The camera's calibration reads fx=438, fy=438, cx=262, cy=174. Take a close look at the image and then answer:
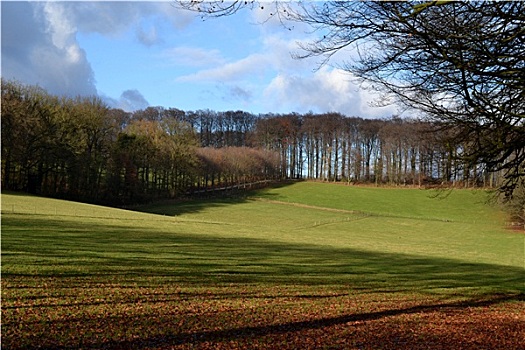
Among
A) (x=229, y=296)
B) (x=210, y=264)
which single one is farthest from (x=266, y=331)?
(x=210, y=264)

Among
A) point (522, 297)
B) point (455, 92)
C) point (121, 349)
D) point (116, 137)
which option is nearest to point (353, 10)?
point (455, 92)

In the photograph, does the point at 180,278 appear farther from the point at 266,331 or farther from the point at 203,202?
the point at 203,202

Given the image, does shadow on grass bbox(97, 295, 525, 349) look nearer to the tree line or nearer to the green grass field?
the green grass field

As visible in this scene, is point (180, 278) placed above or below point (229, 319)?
below

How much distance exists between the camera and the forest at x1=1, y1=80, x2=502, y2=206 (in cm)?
4750

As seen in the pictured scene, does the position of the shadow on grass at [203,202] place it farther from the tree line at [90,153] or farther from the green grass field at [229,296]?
the green grass field at [229,296]

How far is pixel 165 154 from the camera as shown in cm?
6512

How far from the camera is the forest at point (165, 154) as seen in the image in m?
47.5

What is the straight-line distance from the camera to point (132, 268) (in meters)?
12.6

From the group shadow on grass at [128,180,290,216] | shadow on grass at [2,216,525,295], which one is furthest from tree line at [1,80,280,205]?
shadow on grass at [2,216,525,295]

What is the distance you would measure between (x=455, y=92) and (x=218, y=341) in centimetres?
630

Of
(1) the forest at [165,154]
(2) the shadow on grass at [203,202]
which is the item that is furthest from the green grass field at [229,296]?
(2) the shadow on grass at [203,202]

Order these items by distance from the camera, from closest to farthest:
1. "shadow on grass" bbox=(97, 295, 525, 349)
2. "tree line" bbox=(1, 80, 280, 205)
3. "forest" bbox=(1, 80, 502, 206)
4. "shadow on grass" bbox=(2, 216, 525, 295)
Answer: "shadow on grass" bbox=(97, 295, 525, 349), "shadow on grass" bbox=(2, 216, 525, 295), "forest" bbox=(1, 80, 502, 206), "tree line" bbox=(1, 80, 280, 205)

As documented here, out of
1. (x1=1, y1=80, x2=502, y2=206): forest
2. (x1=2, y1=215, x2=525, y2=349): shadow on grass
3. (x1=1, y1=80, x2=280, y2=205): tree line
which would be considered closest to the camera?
(x1=2, y1=215, x2=525, y2=349): shadow on grass
